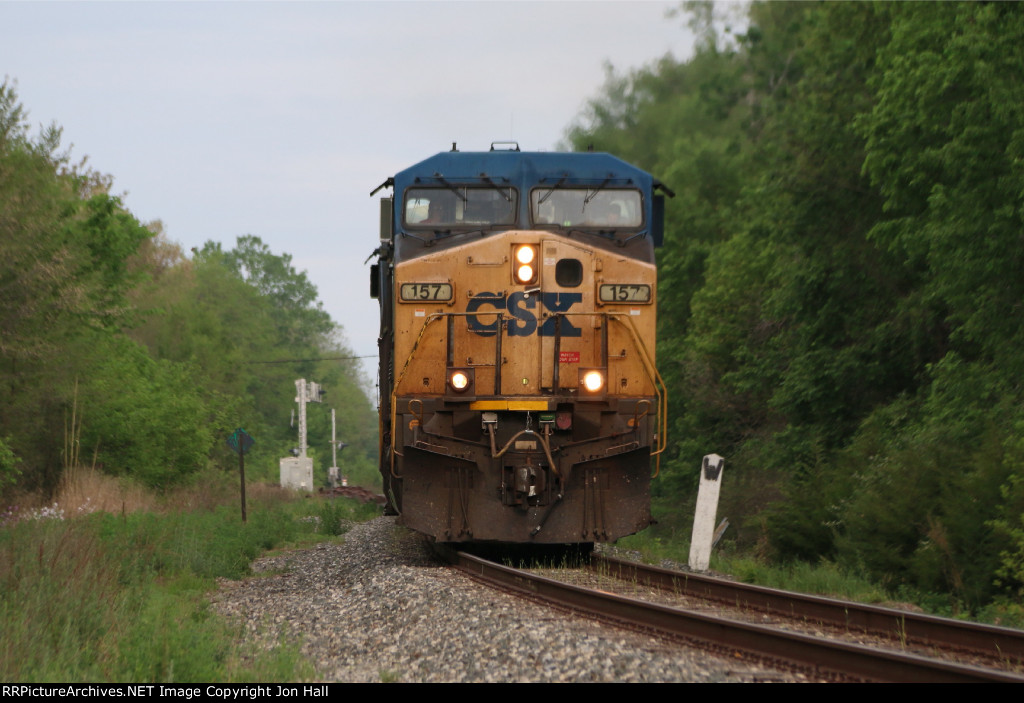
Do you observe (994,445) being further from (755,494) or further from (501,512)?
(755,494)

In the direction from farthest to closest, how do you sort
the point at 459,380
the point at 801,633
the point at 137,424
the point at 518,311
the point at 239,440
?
the point at 137,424
the point at 239,440
the point at 518,311
the point at 459,380
the point at 801,633

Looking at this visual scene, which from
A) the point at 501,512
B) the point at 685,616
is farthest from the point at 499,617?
the point at 501,512

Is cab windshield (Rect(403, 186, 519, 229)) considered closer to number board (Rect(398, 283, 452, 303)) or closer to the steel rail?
number board (Rect(398, 283, 452, 303))

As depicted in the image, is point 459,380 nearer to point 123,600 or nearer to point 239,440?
point 123,600

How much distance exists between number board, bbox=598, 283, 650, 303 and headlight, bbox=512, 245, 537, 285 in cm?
77

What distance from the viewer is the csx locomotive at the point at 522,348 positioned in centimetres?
1082

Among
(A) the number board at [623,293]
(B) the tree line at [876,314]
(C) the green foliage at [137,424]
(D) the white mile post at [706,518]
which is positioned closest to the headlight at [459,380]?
(A) the number board at [623,293]

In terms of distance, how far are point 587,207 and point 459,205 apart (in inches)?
57.5

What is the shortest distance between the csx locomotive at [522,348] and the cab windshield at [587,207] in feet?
0.05

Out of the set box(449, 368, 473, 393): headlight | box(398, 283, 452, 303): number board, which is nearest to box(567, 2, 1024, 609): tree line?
box(398, 283, 452, 303): number board

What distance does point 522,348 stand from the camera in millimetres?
11148

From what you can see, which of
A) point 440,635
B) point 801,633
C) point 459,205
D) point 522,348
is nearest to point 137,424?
point 459,205
